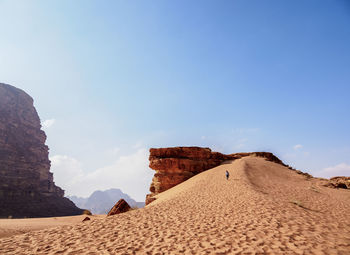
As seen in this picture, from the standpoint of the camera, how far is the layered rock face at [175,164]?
24938 mm

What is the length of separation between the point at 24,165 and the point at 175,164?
217ft

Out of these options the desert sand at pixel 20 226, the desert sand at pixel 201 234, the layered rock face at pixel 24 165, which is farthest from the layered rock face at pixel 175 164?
the layered rock face at pixel 24 165

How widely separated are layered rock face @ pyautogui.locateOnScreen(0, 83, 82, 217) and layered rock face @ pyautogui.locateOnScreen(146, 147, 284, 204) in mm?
46778

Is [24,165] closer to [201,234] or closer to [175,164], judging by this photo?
[175,164]

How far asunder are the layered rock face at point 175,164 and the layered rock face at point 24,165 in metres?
46.8

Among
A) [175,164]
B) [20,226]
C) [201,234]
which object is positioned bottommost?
[201,234]

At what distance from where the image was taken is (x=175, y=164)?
Answer: 25.5 m

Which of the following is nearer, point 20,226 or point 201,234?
point 201,234

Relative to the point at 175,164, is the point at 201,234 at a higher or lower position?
lower

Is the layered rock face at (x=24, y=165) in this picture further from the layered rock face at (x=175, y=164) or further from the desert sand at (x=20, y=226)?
the layered rock face at (x=175, y=164)

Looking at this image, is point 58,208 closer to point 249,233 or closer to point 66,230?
point 66,230

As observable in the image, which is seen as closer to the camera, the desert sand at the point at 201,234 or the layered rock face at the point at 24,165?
the desert sand at the point at 201,234

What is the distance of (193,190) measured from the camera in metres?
17.5

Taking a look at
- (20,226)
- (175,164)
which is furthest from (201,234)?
(175,164)
